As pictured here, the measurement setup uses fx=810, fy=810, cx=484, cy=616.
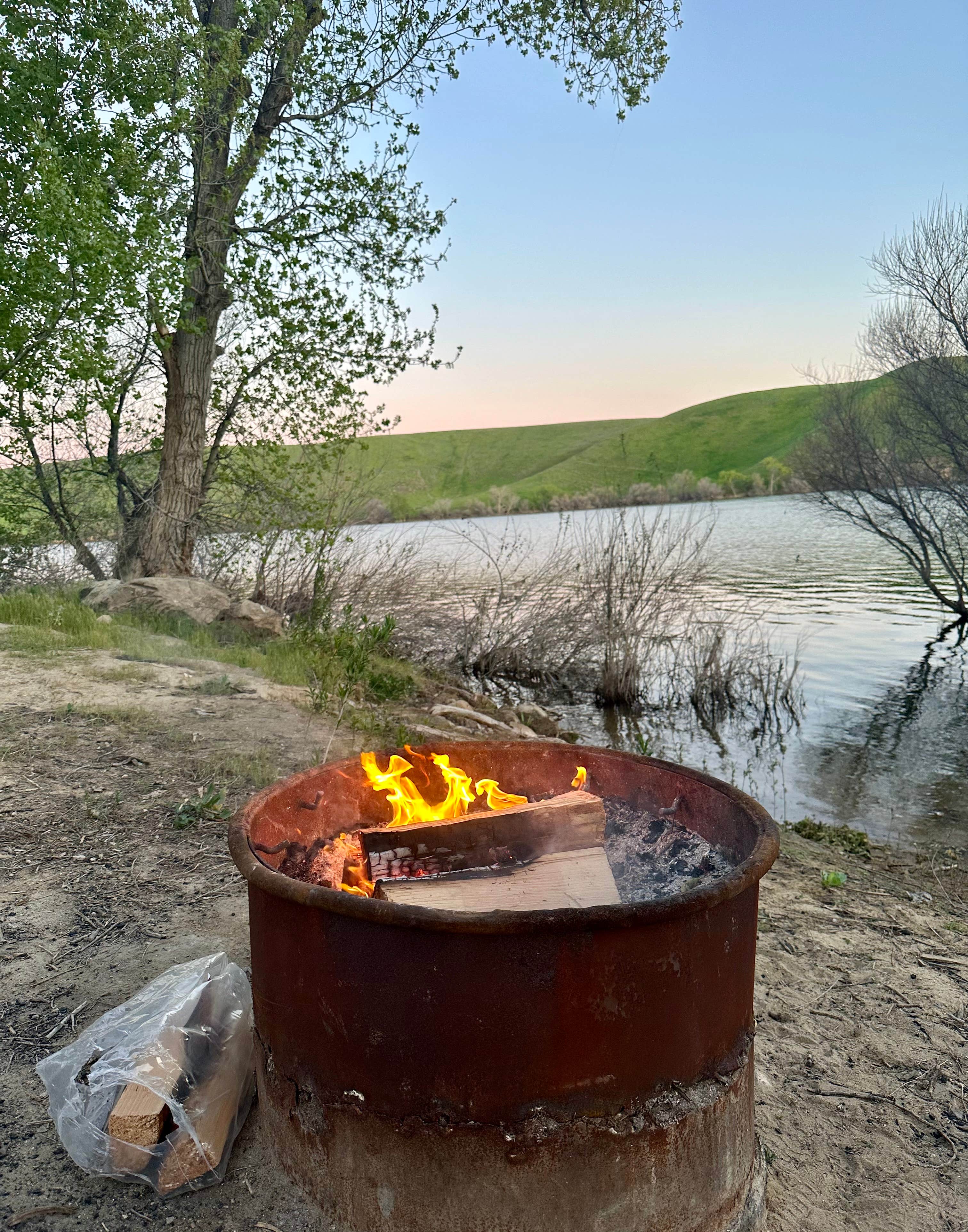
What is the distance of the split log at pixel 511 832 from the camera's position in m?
2.30

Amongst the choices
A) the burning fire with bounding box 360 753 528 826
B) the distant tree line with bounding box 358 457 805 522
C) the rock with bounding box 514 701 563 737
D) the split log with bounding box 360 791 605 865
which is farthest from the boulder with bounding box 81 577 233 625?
the split log with bounding box 360 791 605 865

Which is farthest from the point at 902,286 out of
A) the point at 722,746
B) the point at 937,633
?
the point at 722,746

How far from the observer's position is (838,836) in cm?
579

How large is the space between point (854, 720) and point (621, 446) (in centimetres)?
8818

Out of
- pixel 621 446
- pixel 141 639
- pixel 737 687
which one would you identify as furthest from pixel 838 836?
pixel 621 446

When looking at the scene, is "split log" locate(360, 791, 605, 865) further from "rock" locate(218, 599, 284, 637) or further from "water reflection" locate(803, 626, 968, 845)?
"rock" locate(218, 599, 284, 637)

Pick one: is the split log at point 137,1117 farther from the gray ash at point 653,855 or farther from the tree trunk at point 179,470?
the tree trunk at point 179,470

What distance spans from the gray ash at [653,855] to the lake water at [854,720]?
464 cm

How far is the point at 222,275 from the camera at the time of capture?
11484 mm

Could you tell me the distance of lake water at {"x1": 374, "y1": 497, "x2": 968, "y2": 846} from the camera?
23.4 feet

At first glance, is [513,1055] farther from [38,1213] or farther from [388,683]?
[388,683]

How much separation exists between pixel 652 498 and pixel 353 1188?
2639 cm

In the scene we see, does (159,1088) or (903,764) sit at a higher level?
(159,1088)

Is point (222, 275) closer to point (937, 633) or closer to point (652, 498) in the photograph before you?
point (937, 633)
